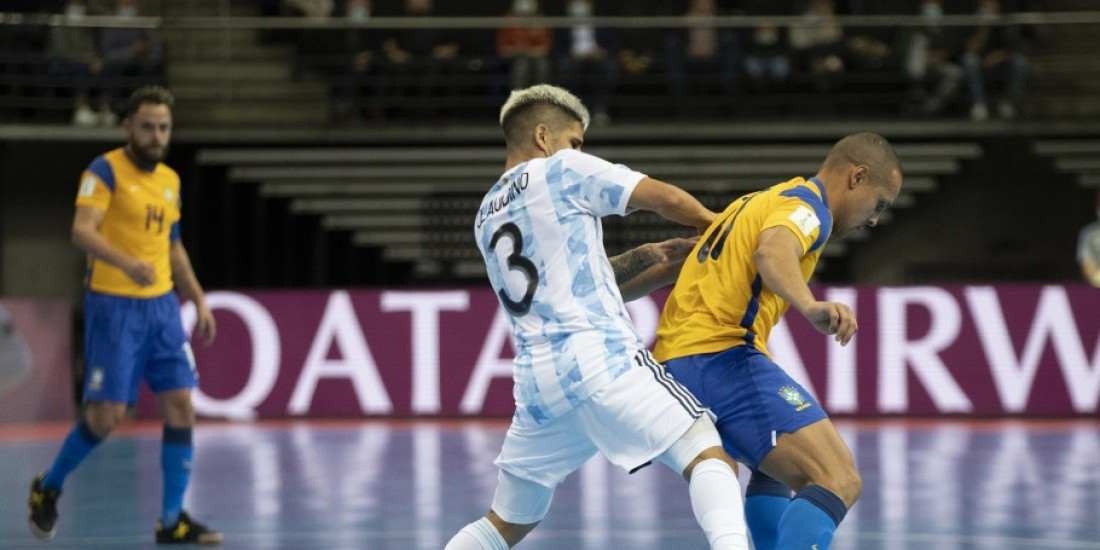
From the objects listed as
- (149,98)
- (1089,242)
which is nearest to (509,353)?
(1089,242)

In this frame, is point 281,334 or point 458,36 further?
point 458,36

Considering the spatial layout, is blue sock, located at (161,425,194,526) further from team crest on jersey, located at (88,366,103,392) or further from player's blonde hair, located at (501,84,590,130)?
player's blonde hair, located at (501,84,590,130)

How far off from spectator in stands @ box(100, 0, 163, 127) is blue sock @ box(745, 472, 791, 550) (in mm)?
12574

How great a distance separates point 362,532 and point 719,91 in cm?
1057

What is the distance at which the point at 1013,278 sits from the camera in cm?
1855

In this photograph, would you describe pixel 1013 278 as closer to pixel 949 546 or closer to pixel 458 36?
pixel 458 36

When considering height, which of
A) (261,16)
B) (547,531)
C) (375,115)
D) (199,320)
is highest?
(261,16)

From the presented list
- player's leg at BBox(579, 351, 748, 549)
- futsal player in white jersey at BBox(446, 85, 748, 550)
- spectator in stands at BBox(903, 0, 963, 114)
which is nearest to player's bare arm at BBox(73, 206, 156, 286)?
futsal player in white jersey at BBox(446, 85, 748, 550)

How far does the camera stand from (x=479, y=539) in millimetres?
5242

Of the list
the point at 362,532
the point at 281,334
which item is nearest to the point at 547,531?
the point at 362,532

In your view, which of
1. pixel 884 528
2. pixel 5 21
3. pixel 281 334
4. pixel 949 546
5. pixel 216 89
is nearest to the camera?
pixel 949 546

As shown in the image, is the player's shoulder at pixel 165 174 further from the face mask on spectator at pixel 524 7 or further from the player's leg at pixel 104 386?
the face mask on spectator at pixel 524 7

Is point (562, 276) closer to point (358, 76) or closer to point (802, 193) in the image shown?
point (802, 193)

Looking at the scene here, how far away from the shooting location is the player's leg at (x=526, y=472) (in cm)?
514
